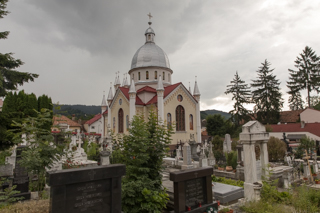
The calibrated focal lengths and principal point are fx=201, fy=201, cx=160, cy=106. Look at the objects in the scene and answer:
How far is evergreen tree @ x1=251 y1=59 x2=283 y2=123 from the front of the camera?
1358 inches

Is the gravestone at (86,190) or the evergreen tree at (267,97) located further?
the evergreen tree at (267,97)

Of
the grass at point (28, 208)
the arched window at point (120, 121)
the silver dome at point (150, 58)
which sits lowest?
the grass at point (28, 208)

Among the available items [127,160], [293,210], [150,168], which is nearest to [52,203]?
[127,160]

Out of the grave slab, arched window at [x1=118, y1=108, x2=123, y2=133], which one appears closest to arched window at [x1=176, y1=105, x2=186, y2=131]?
arched window at [x1=118, y1=108, x2=123, y2=133]

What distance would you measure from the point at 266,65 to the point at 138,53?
76.3 ft

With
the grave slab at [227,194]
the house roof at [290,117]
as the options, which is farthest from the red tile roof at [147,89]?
the house roof at [290,117]

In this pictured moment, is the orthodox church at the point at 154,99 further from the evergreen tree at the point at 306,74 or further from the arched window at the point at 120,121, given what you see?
the evergreen tree at the point at 306,74

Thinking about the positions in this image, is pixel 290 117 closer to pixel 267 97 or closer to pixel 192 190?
pixel 267 97

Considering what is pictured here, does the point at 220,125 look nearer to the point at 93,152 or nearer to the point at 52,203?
the point at 93,152

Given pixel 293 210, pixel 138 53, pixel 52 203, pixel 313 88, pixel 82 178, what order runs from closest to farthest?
pixel 52 203
pixel 82 178
pixel 293 210
pixel 138 53
pixel 313 88

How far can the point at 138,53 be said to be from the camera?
32812 millimetres

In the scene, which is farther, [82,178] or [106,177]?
[106,177]

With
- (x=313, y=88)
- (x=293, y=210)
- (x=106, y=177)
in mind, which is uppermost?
(x=313, y=88)

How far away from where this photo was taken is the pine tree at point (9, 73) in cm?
1400
